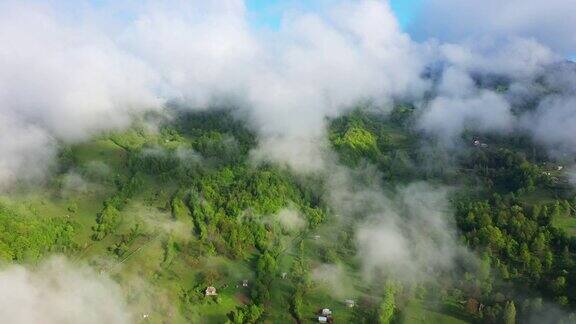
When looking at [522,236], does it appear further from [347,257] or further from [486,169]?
[486,169]

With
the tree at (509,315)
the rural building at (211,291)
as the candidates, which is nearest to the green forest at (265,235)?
the tree at (509,315)

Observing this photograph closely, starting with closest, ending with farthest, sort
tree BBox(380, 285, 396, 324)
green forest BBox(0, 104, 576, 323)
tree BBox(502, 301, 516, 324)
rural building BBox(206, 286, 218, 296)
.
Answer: tree BBox(502, 301, 516, 324) < tree BBox(380, 285, 396, 324) < green forest BBox(0, 104, 576, 323) < rural building BBox(206, 286, 218, 296)

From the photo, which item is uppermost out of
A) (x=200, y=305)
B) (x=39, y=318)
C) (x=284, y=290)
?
(x=284, y=290)

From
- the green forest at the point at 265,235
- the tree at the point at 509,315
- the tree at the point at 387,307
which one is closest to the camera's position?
the tree at the point at 509,315

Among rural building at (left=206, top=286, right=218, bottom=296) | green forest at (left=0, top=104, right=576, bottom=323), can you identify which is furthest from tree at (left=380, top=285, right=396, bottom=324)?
rural building at (left=206, top=286, right=218, bottom=296)

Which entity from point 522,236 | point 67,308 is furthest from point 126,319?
point 522,236

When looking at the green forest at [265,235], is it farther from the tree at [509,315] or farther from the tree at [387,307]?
the tree at [387,307]

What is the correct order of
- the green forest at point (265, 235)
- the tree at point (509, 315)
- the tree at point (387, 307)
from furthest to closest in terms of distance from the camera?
the green forest at point (265, 235), the tree at point (387, 307), the tree at point (509, 315)

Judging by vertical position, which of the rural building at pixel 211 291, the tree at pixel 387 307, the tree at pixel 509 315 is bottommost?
the rural building at pixel 211 291

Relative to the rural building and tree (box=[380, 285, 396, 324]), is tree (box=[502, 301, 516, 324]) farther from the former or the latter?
the rural building

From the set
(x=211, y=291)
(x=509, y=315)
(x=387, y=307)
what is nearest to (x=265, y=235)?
(x=211, y=291)

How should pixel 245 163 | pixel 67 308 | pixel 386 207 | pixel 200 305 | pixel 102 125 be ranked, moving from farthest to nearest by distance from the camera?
pixel 102 125, pixel 245 163, pixel 386 207, pixel 200 305, pixel 67 308
